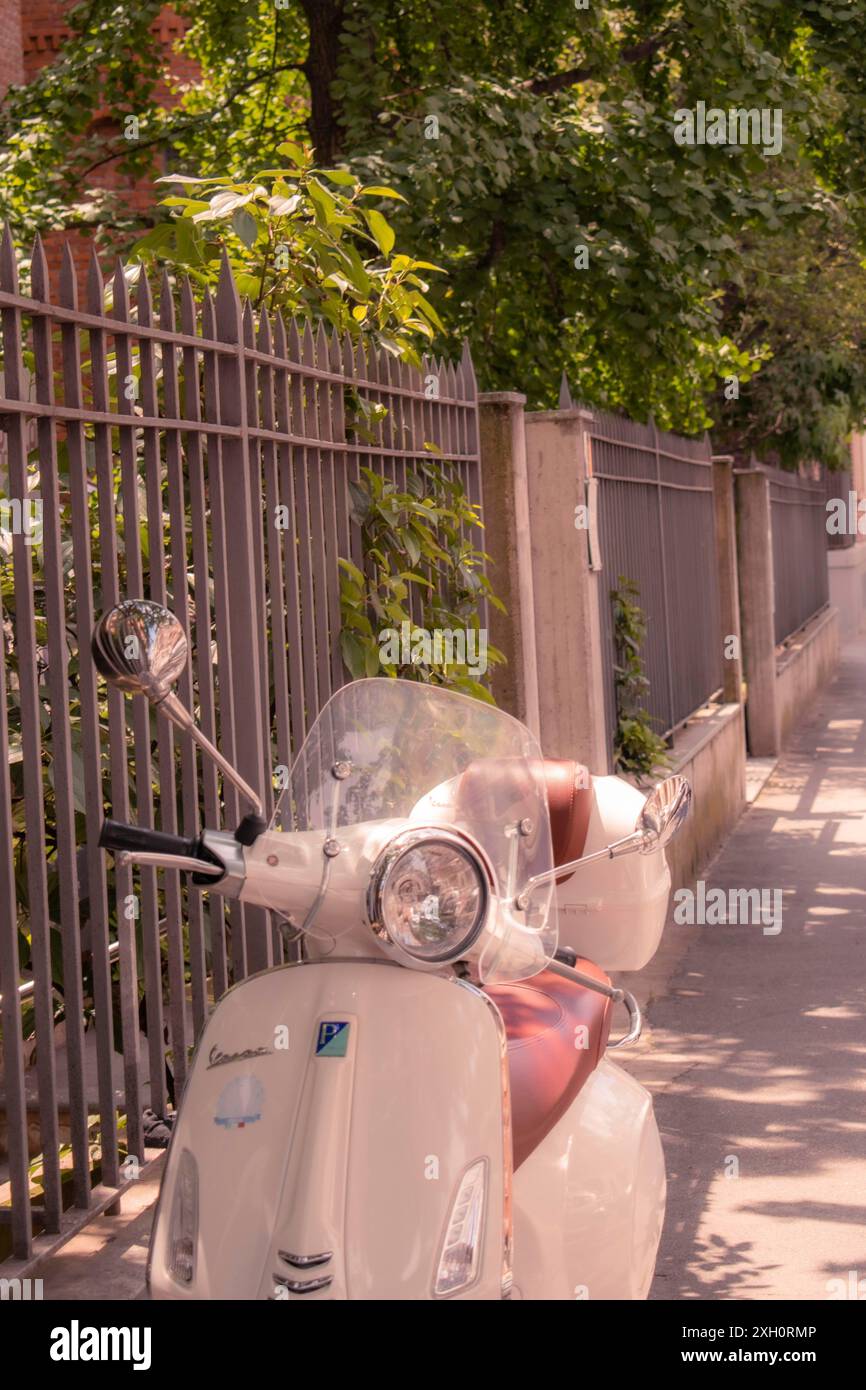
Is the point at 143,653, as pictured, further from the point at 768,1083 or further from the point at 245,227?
the point at 768,1083

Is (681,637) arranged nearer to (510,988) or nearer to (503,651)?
(503,651)

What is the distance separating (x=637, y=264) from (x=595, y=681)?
375 centimetres

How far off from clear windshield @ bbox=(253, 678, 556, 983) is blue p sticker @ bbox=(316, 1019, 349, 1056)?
0.83 ft

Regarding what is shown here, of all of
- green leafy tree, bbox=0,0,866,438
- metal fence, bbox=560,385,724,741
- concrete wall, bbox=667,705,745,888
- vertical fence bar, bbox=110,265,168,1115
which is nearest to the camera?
vertical fence bar, bbox=110,265,168,1115

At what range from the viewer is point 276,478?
13.7 feet

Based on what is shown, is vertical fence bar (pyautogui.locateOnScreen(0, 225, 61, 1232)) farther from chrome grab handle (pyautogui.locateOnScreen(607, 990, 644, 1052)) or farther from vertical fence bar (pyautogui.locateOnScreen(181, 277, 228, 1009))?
chrome grab handle (pyautogui.locateOnScreen(607, 990, 644, 1052))

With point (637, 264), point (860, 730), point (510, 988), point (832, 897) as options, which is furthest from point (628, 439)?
point (860, 730)

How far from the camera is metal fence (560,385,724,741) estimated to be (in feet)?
25.3

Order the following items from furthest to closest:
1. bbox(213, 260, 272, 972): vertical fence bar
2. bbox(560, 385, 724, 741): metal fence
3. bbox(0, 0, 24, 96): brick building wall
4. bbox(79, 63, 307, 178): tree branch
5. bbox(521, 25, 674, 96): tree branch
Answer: bbox(0, 0, 24, 96): brick building wall
bbox(79, 63, 307, 178): tree branch
bbox(521, 25, 674, 96): tree branch
bbox(560, 385, 724, 741): metal fence
bbox(213, 260, 272, 972): vertical fence bar

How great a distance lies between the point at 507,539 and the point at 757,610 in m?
7.47

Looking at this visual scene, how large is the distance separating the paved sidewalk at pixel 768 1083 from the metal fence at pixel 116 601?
1.37 m

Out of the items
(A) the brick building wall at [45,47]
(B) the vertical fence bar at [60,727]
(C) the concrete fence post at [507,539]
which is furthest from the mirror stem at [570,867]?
(A) the brick building wall at [45,47]

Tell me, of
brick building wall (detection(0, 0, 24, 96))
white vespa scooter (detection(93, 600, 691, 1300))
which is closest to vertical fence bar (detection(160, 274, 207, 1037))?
white vespa scooter (detection(93, 600, 691, 1300))

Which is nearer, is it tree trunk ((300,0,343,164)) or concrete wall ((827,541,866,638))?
tree trunk ((300,0,343,164))
